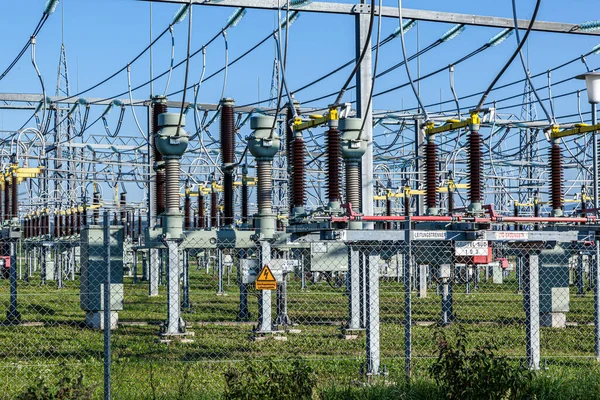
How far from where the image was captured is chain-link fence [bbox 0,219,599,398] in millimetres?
6801

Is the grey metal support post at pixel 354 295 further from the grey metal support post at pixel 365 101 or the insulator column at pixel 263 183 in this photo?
the insulator column at pixel 263 183

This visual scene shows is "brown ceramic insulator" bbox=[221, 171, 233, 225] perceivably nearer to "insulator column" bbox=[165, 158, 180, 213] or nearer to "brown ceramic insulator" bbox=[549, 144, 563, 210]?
"insulator column" bbox=[165, 158, 180, 213]

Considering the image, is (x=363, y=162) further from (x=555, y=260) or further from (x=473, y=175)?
(x=555, y=260)

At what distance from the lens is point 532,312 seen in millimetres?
7090

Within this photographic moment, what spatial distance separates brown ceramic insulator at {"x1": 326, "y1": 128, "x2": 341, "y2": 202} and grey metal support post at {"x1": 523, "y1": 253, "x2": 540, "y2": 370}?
6.27 ft

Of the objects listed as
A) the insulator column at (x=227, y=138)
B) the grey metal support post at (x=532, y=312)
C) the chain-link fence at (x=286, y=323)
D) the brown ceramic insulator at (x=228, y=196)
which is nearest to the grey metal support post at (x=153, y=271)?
the chain-link fence at (x=286, y=323)

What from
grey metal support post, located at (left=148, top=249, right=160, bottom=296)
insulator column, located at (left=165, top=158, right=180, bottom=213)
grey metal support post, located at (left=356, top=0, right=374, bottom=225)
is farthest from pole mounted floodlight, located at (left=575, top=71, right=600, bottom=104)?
grey metal support post, located at (left=148, top=249, right=160, bottom=296)

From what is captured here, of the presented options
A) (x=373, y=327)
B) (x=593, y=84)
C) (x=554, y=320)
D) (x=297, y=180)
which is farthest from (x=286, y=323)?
(x=593, y=84)

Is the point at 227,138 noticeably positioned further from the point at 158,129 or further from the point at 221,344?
the point at 221,344

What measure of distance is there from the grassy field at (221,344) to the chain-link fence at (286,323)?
2 cm

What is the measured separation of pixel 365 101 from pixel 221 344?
9.65 feet

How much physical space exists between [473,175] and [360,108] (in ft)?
4.46

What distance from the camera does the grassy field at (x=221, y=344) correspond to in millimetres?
6859

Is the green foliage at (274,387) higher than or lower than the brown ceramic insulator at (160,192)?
lower
